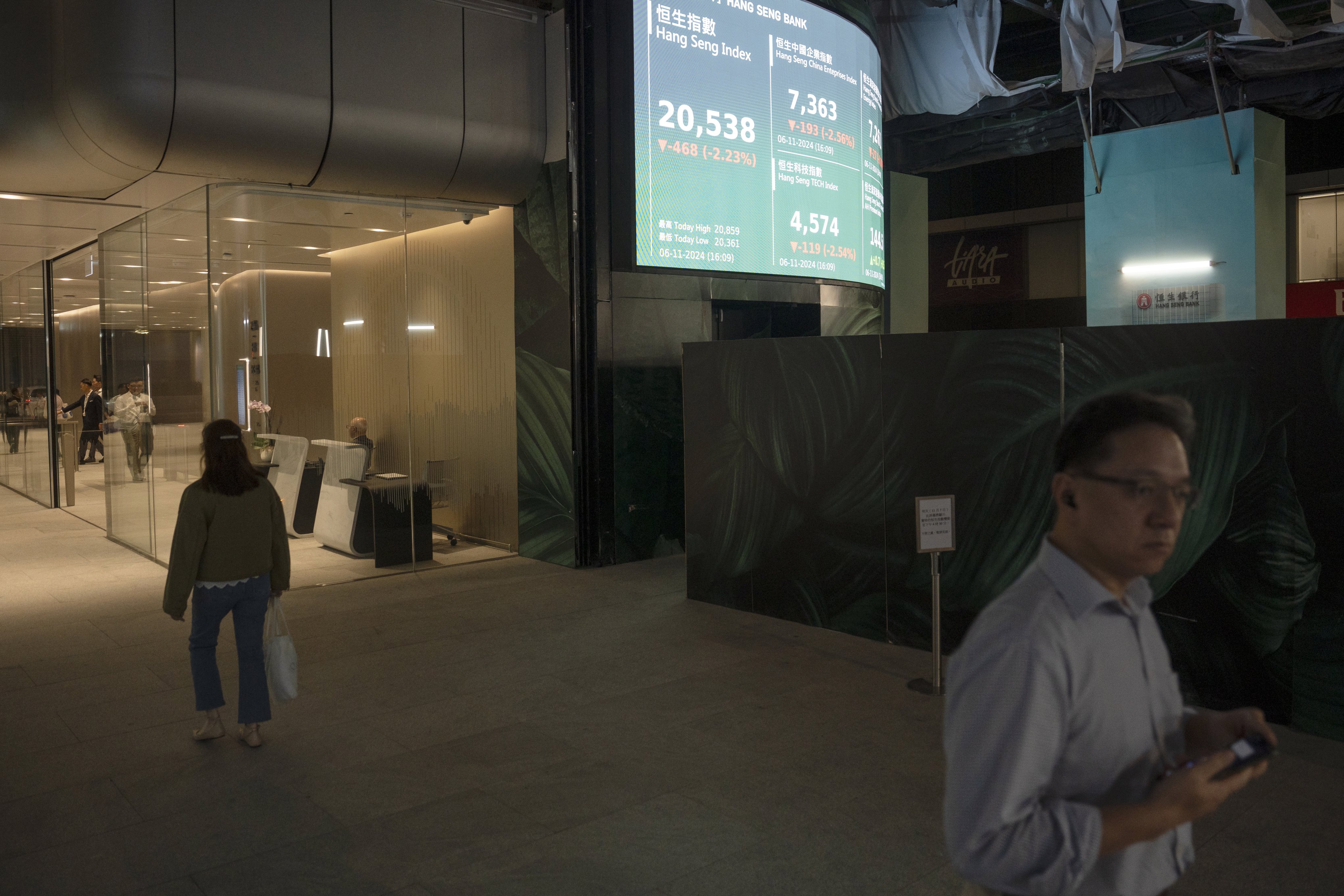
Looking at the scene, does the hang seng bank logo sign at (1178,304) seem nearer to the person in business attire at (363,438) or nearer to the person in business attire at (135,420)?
the person in business attire at (363,438)

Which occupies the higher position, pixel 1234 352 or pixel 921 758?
pixel 1234 352

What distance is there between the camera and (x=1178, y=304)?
40.5 ft

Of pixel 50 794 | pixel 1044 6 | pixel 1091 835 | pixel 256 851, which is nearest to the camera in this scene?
pixel 1091 835

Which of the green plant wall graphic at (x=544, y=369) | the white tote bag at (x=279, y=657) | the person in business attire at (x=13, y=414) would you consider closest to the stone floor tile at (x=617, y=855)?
the white tote bag at (x=279, y=657)

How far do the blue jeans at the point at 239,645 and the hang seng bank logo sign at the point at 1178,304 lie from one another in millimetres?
10569

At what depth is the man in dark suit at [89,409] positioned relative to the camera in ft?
47.8

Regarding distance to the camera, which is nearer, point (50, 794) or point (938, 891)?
point (938, 891)

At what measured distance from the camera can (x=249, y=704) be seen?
15.7 feet

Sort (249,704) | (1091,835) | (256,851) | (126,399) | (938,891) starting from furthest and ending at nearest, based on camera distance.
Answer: (126,399) → (249,704) → (256,851) → (938,891) → (1091,835)

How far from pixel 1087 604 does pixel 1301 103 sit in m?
11.2

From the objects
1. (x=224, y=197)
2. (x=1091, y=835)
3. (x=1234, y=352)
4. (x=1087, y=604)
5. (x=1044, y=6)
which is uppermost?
(x=1044, y=6)

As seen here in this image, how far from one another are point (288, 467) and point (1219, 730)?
8105 millimetres

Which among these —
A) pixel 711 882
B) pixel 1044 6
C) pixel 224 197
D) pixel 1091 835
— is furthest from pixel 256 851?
pixel 1044 6

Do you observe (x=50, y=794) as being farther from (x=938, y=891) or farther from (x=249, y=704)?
(x=938, y=891)
